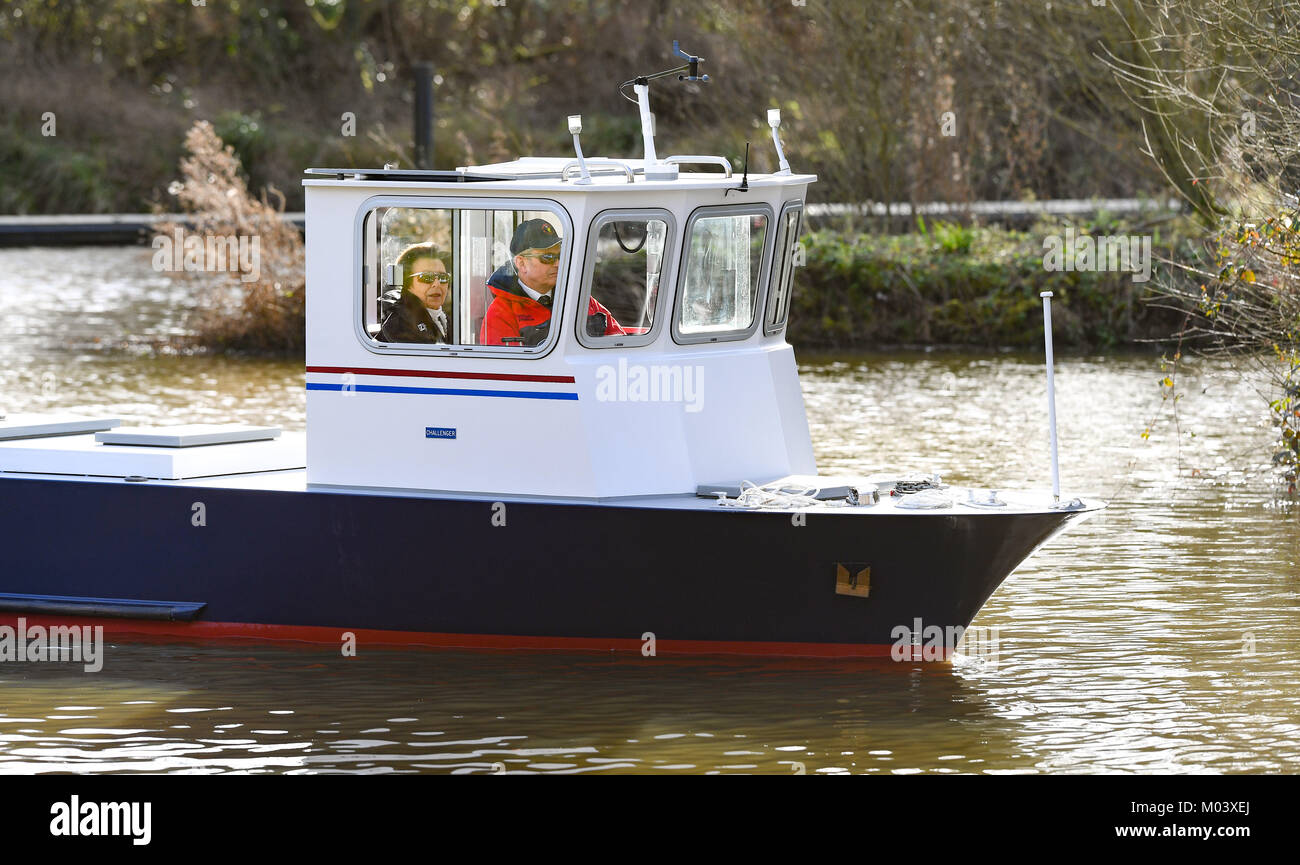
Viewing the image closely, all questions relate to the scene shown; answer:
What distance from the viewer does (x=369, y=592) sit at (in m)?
9.09

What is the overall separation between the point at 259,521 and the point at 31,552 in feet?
4.57

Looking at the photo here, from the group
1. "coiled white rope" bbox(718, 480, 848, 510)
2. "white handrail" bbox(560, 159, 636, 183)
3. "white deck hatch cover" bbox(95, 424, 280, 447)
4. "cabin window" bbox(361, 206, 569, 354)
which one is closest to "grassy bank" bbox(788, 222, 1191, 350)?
"white deck hatch cover" bbox(95, 424, 280, 447)

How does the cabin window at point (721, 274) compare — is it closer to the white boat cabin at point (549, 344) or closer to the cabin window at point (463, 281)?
the white boat cabin at point (549, 344)

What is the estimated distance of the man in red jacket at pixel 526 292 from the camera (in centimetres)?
856

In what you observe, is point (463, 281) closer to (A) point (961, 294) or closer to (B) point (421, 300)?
(B) point (421, 300)

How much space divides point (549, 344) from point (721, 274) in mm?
1015

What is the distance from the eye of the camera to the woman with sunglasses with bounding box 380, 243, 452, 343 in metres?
8.77

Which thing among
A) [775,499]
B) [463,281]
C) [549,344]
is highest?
[463,281]

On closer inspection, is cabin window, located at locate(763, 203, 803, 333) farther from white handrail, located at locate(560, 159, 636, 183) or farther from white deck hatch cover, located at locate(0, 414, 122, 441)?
white deck hatch cover, located at locate(0, 414, 122, 441)

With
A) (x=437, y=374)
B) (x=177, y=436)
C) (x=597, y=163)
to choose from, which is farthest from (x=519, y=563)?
(x=177, y=436)

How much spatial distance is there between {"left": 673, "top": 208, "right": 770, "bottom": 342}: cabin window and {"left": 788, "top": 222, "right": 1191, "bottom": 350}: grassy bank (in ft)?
38.4

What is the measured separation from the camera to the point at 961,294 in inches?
826

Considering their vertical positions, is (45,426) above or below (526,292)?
below
